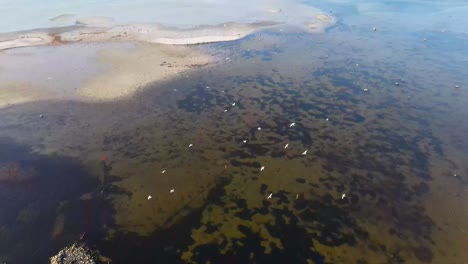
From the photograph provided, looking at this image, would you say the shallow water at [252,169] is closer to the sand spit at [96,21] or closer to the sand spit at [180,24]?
the sand spit at [180,24]

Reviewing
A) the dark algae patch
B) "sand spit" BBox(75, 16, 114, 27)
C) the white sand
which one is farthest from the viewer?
"sand spit" BBox(75, 16, 114, 27)

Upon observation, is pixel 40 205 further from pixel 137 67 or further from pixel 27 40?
pixel 27 40

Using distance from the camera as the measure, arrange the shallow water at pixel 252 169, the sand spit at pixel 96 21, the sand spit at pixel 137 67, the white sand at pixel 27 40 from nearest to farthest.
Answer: the shallow water at pixel 252 169 → the sand spit at pixel 137 67 → the white sand at pixel 27 40 → the sand spit at pixel 96 21

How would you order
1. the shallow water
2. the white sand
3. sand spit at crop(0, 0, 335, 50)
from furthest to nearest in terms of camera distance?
sand spit at crop(0, 0, 335, 50) < the white sand < the shallow water

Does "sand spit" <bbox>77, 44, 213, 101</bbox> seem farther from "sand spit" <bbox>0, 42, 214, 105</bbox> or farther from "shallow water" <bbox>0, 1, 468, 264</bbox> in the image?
"shallow water" <bbox>0, 1, 468, 264</bbox>

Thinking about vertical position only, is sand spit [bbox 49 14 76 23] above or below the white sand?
above

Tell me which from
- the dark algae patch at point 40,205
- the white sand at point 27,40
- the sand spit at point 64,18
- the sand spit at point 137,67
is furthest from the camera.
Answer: the sand spit at point 64,18

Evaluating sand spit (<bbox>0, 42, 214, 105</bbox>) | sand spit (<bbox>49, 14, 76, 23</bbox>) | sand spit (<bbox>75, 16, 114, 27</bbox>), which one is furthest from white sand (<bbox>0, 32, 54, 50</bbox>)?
sand spit (<bbox>49, 14, 76, 23</bbox>)

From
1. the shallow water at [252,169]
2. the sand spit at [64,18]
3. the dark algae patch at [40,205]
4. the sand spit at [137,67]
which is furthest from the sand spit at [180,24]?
the dark algae patch at [40,205]

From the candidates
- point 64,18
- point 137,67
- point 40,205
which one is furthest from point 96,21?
point 40,205
